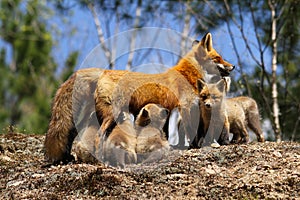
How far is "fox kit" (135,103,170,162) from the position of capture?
994 centimetres

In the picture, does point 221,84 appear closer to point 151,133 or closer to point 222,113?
point 222,113

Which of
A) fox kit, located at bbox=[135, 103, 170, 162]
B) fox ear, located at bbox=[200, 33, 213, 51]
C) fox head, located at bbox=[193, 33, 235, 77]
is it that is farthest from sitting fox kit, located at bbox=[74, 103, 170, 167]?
fox ear, located at bbox=[200, 33, 213, 51]

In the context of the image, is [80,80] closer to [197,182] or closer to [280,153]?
[197,182]

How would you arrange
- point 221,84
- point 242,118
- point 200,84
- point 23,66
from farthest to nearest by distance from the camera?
1. point 23,66
2. point 242,118
3. point 221,84
4. point 200,84

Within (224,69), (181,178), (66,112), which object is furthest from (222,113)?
(66,112)

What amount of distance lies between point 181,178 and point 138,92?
2281 mm

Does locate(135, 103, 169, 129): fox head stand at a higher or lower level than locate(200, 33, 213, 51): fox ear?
lower

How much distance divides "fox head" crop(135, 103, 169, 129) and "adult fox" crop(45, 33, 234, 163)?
104 millimetres

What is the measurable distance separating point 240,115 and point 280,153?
246 centimetres

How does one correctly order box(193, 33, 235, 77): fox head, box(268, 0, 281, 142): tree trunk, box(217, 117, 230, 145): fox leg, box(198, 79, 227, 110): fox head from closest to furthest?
1. box(198, 79, 227, 110): fox head
2. box(193, 33, 235, 77): fox head
3. box(217, 117, 230, 145): fox leg
4. box(268, 0, 281, 142): tree trunk

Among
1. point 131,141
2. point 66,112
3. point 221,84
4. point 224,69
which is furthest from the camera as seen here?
point 221,84

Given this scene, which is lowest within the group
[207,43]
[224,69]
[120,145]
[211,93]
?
[120,145]

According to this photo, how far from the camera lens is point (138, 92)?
1016 cm

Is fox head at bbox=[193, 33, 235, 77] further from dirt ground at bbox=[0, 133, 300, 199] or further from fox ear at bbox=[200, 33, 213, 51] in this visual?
dirt ground at bbox=[0, 133, 300, 199]
